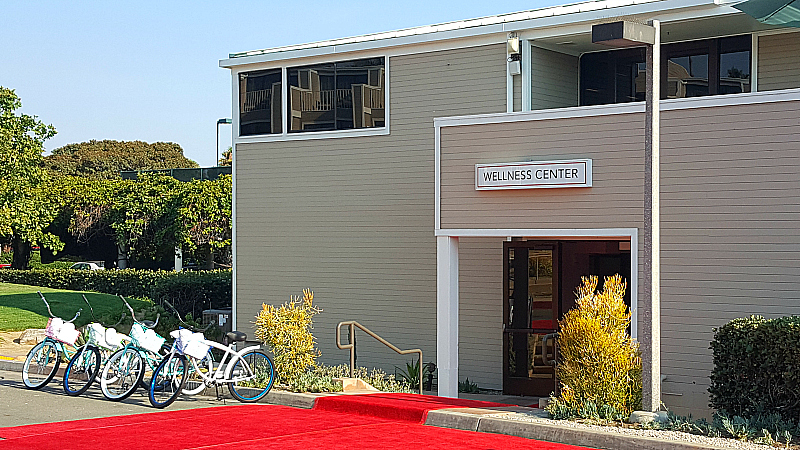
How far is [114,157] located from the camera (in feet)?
273

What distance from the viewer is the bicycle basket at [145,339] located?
12.6 metres

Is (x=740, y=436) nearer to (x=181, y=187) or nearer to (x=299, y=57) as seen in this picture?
(x=299, y=57)

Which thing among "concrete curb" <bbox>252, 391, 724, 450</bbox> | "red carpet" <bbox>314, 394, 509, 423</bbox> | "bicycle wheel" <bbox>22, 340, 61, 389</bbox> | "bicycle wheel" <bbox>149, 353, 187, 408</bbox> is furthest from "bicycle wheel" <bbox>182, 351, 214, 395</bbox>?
"concrete curb" <bbox>252, 391, 724, 450</bbox>

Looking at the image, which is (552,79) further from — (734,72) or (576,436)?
(576,436)

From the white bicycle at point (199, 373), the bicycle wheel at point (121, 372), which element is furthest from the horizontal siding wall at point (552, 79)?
the bicycle wheel at point (121, 372)

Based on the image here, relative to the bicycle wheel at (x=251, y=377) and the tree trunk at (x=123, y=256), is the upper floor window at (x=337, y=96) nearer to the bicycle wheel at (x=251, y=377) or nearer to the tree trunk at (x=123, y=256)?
the bicycle wheel at (x=251, y=377)

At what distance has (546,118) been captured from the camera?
41.3 feet

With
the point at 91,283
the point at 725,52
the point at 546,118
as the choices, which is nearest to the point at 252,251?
the point at 546,118

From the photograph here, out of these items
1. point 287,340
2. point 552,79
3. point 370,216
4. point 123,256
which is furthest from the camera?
point 123,256

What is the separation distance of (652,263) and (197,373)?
595cm

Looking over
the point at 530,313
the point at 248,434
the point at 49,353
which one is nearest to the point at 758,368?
the point at 248,434

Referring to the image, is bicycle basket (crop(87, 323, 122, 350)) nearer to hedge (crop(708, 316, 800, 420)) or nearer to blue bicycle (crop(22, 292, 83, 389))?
blue bicycle (crop(22, 292, 83, 389))

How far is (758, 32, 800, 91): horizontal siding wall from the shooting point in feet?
47.0

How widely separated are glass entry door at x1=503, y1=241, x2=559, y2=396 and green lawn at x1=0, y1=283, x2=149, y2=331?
10.9 m
